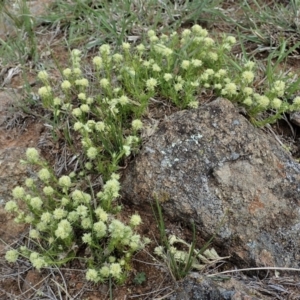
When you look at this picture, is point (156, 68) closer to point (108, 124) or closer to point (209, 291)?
point (108, 124)

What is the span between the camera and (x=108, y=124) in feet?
9.02

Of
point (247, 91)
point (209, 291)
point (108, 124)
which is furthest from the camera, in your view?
point (247, 91)

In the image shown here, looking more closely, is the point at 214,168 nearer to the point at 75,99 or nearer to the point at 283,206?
the point at 283,206

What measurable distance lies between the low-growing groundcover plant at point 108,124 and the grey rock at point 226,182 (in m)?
0.15

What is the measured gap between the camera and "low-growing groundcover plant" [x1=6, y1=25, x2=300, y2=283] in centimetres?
237

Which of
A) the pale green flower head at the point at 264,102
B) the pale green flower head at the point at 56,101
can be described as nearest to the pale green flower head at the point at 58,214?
the pale green flower head at the point at 56,101

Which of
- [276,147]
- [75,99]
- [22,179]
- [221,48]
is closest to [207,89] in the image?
[221,48]

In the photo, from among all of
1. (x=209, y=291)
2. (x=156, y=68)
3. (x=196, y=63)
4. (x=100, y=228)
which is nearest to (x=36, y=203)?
(x=100, y=228)

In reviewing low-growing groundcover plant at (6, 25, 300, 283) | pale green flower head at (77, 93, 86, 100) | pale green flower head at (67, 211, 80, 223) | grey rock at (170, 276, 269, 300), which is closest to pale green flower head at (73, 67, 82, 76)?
low-growing groundcover plant at (6, 25, 300, 283)

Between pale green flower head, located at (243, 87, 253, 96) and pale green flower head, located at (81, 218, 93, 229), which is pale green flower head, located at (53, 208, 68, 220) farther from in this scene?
pale green flower head, located at (243, 87, 253, 96)

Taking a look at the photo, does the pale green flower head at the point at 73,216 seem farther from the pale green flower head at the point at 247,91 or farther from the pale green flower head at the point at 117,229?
the pale green flower head at the point at 247,91

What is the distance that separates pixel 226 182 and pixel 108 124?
2.53ft

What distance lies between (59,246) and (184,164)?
0.82 meters

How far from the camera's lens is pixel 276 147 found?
2.78 meters
